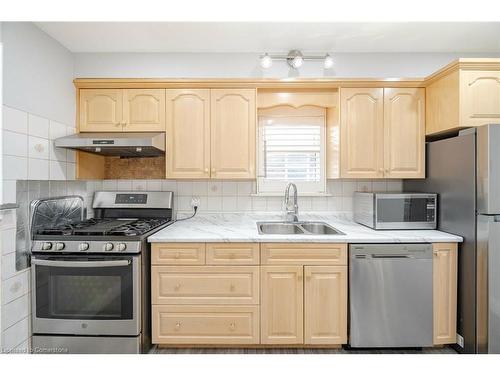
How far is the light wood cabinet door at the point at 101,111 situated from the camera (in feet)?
7.52

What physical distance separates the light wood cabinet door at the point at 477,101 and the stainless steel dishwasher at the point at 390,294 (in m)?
0.96

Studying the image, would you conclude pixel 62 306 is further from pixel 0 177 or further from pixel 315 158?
pixel 315 158

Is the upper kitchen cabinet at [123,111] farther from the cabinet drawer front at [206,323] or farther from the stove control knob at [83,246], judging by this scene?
the cabinet drawer front at [206,323]

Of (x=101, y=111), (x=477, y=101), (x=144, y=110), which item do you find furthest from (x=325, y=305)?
(x=101, y=111)

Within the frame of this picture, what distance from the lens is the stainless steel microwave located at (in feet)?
6.91

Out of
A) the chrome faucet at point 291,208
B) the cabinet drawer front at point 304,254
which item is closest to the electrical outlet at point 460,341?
the cabinet drawer front at point 304,254

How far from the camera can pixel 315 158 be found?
2664 millimetres

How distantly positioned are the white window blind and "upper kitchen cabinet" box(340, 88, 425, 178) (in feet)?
1.30

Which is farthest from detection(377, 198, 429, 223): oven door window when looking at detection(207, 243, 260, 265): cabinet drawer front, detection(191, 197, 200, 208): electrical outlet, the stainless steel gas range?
the stainless steel gas range

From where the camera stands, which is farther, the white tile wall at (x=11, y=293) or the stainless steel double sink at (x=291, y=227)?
the stainless steel double sink at (x=291, y=227)

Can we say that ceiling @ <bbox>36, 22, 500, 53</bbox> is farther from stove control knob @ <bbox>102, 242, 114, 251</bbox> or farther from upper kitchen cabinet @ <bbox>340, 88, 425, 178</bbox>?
stove control knob @ <bbox>102, 242, 114, 251</bbox>

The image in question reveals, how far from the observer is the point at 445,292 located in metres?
1.90

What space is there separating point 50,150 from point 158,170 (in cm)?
85

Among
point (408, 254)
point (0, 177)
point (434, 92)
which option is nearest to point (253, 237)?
point (408, 254)
